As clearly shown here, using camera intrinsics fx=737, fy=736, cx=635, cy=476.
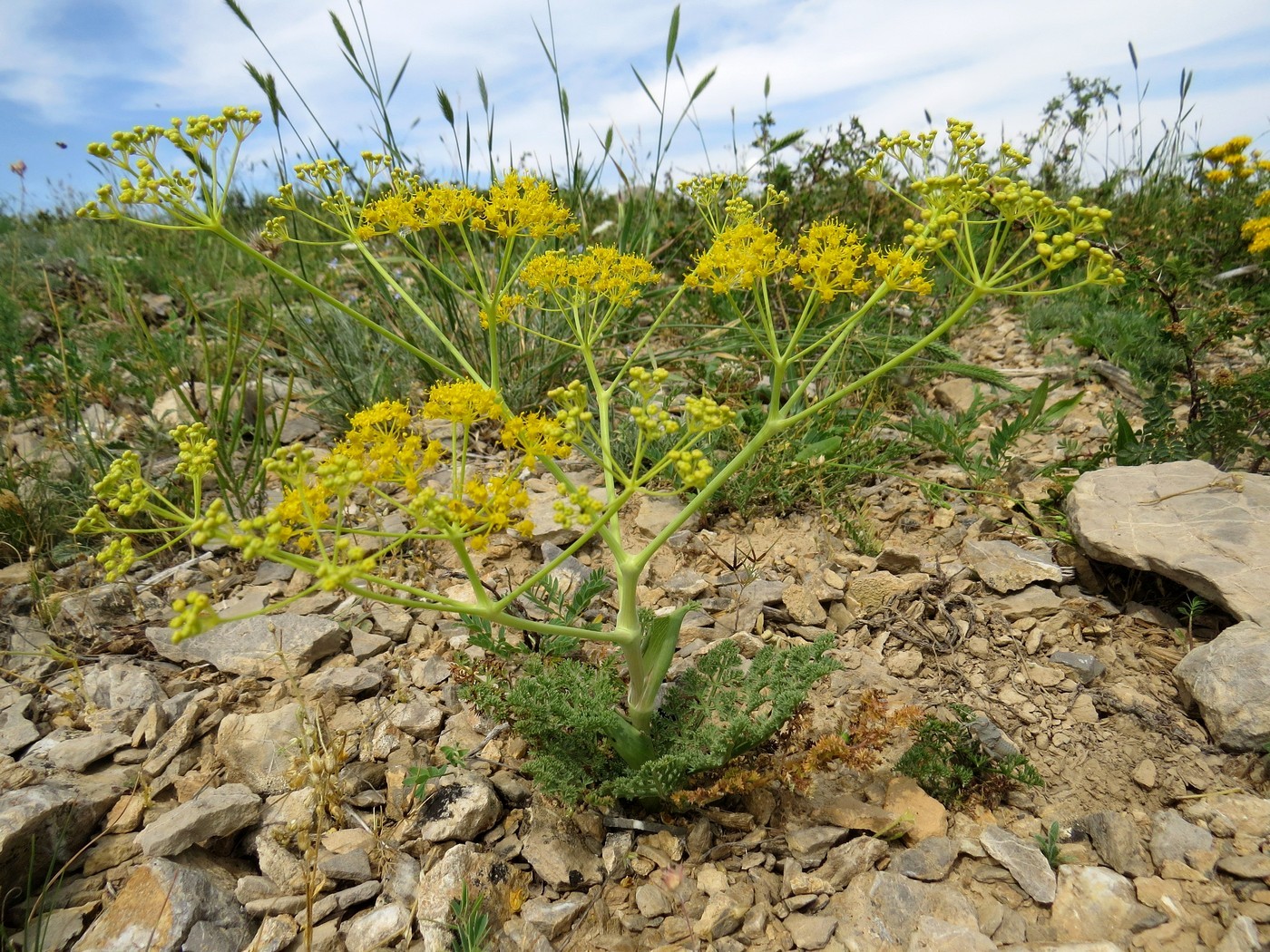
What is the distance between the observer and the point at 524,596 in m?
2.96

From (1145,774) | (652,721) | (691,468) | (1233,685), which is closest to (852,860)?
(652,721)

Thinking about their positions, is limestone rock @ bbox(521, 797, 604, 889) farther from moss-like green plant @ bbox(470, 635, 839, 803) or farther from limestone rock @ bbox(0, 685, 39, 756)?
limestone rock @ bbox(0, 685, 39, 756)

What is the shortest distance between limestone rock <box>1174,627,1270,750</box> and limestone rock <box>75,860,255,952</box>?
9.22ft

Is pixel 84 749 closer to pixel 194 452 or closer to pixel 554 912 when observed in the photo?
pixel 194 452

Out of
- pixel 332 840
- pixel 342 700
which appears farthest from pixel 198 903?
pixel 342 700

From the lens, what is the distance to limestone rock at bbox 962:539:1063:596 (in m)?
2.94

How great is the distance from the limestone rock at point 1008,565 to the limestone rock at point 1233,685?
0.60 metres

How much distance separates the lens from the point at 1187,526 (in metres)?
2.80

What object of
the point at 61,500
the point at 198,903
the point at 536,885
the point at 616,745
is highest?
the point at 61,500

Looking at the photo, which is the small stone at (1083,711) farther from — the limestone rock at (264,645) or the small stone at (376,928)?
the limestone rock at (264,645)

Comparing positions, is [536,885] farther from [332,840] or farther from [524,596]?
[524,596]

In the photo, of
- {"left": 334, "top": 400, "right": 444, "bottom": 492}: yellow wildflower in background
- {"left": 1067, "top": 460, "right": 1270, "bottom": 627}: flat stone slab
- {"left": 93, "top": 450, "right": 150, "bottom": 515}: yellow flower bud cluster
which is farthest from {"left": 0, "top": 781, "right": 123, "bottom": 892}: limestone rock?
{"left": 1067, "top": 460, "right": 1270, "bottom": 627}: flat stone slab

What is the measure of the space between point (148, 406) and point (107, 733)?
2.65 meters

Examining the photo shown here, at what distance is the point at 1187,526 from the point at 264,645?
11.6ft
